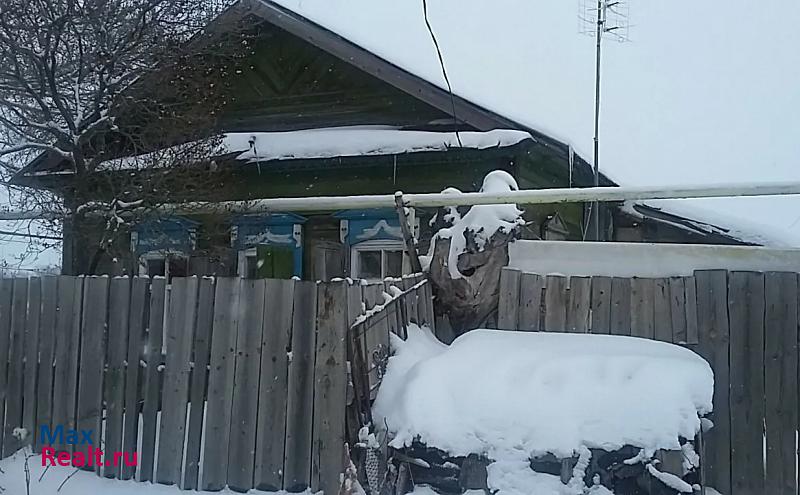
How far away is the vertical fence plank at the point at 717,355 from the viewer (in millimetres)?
4387

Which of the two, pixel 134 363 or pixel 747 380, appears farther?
pixel 134 363

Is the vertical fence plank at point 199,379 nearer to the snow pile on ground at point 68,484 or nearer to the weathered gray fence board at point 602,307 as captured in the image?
the snow pile on ground at point 68,484

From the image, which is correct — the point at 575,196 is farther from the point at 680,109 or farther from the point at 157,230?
the point at 680,109

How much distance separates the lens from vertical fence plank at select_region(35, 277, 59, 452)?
4.87 metres

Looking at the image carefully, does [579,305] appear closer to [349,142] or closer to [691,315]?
[691,315]

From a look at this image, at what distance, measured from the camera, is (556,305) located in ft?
15.7

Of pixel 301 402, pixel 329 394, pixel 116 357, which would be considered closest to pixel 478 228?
pixel 329 394

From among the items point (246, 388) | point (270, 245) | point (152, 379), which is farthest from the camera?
point (270, 245)

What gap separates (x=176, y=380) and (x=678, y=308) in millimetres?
3190

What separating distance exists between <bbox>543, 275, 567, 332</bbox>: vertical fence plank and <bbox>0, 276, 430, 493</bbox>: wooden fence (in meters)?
0.84

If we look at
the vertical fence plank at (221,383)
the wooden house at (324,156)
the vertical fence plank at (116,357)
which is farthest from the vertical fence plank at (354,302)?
the wooden house at (324,156)

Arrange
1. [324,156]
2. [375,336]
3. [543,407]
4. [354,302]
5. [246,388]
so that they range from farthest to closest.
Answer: [324,156]
[246,388]
[354,302]
[375,336]
[543,407]

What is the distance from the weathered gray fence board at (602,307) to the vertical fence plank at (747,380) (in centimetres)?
73

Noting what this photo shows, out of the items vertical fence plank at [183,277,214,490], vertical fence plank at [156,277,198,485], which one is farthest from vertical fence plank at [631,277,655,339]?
vertical fence plank at [156,277,198,485]
